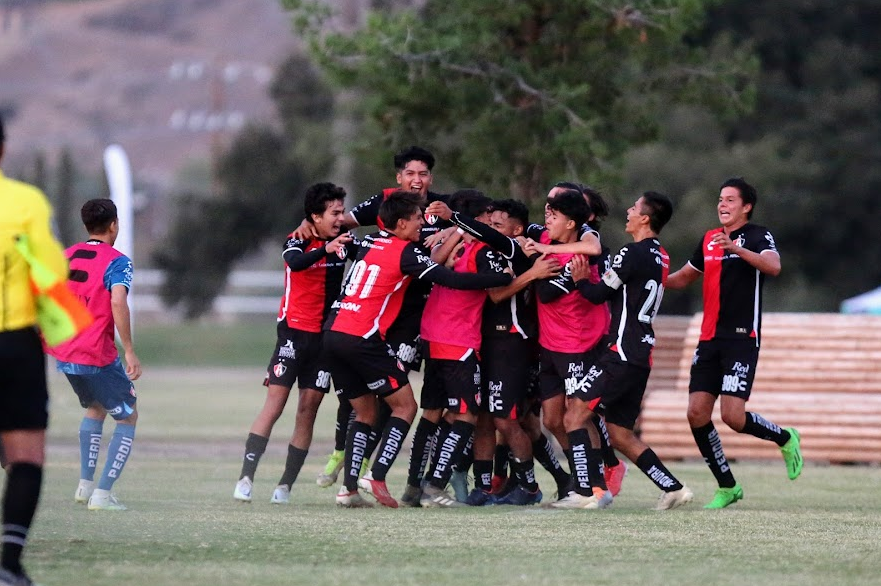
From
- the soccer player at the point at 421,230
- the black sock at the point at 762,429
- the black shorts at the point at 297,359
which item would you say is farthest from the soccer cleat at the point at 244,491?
the black sock at the point at 762,429

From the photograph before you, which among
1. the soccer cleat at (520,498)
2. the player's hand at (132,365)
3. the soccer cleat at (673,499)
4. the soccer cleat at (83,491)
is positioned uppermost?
the player's hand at (132,365)

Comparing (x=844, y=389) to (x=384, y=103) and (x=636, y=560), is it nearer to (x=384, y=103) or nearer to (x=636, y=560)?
(x=384, y=103)

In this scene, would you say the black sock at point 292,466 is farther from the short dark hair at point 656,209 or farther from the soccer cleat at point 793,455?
the soccer cleat at point 793,455

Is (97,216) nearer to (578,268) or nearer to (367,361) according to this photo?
(367,361)

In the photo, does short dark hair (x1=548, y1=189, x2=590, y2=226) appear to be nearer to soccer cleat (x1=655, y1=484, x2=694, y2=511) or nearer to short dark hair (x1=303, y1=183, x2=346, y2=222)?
short dark hair (x1=303, y1=183, x2=346, y2=222)

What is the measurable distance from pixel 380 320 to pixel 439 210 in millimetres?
885

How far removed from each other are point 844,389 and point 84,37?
169 metres

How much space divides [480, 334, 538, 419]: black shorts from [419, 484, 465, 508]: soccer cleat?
2.17ft

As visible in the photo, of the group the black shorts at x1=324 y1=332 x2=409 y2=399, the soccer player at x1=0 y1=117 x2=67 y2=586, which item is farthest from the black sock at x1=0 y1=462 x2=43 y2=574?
the black shorts at x1=324 y1=332 x2=409 y2=399

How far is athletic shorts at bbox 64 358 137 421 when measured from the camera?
1084cm

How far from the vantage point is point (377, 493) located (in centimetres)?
1078

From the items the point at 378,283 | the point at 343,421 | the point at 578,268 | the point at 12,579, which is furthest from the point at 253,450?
the point at 12,579

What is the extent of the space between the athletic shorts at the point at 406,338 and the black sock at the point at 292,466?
1062mm

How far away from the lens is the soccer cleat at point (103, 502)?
10.6 metres
